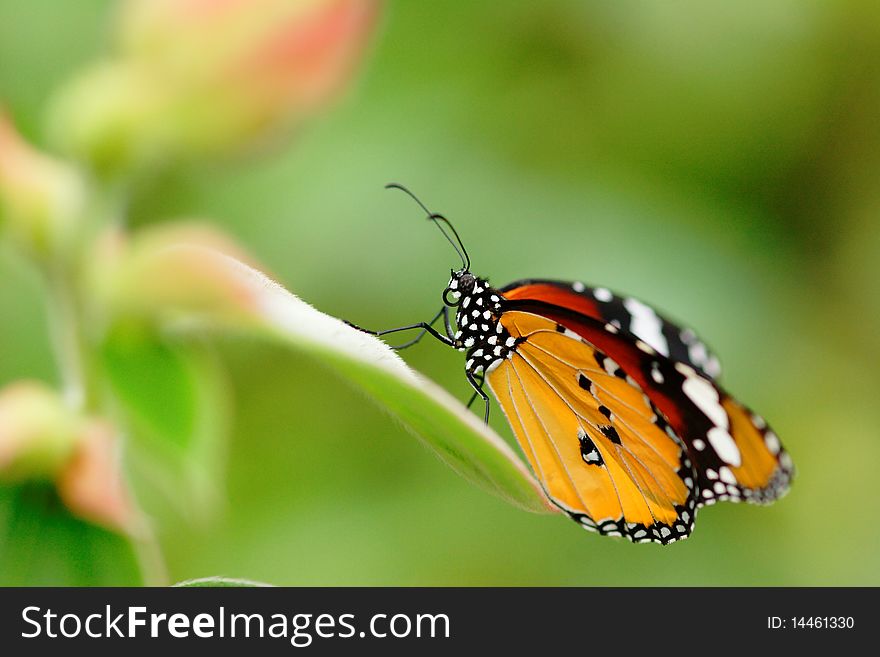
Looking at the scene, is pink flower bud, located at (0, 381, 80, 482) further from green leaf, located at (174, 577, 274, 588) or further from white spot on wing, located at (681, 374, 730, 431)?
white spot on wing, located at (681, 374, 730, 431)

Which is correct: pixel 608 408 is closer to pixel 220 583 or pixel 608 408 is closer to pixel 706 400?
pixel 706 400

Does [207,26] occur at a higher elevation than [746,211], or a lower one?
lower

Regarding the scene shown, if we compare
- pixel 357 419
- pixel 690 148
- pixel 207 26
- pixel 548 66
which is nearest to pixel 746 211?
pixel 690 148

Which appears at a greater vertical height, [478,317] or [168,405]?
[478,317]

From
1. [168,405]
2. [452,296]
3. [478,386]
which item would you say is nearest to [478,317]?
[452,296]

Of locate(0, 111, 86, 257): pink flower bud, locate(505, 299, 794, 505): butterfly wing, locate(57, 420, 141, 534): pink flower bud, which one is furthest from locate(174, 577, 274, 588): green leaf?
locate(505, 299, 794, 505): butterfly wing

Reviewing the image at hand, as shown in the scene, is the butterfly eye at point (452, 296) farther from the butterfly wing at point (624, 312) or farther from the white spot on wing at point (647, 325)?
the white spot on wing at point (647, 325)
